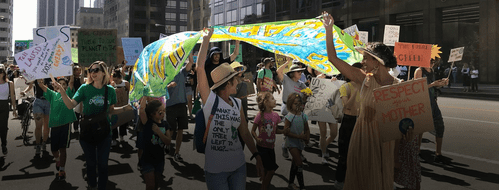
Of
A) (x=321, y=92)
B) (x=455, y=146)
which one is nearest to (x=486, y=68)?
(x=455, y=146)

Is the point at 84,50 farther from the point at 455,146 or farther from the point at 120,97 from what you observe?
the point at 455,146

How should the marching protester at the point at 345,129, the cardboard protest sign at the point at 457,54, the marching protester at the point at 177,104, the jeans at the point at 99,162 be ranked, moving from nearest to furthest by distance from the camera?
the jeans at the point at 99,162 → the marching protester at the point at 345,129 → the marching protester at the point at 177,104 → the cardboard protest sign at the point at 457,54

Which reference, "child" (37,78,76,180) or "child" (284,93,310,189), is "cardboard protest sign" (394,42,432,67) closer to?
"child" (284,93,310,189)

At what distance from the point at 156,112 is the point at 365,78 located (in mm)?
2631


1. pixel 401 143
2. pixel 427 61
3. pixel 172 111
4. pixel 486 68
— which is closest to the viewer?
pixel 401 143

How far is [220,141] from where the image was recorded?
3.69 meters

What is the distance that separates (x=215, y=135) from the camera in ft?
12.1

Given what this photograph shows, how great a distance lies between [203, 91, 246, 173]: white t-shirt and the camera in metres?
3.67

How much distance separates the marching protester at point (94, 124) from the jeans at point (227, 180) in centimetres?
213

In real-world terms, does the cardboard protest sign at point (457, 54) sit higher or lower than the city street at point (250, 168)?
higher

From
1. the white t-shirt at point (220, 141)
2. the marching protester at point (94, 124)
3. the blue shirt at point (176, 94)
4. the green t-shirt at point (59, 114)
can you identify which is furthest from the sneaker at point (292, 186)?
the green t-shirt at point (59, 114)

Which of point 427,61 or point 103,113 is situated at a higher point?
point 427,61

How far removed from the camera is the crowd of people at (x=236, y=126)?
3.73 metres

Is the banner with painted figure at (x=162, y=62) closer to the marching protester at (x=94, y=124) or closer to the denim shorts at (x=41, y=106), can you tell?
the marching protester at (x=94, y=124)
